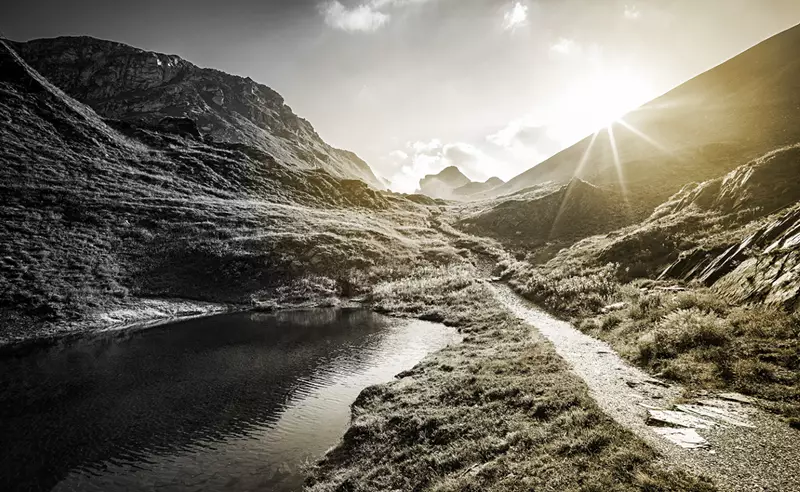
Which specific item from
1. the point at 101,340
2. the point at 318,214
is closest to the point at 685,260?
the point at 101,340

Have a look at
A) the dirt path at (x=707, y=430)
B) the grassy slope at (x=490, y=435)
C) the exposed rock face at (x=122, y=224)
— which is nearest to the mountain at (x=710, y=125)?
the grassy slope at (x=490, y=435)

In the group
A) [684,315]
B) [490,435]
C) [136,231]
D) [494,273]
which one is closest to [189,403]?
[490,435]

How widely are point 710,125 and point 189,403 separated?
141m

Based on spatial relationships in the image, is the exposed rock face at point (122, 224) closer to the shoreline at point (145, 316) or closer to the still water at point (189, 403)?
the shoreline at point (145, 316)

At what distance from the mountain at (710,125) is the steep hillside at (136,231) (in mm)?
56812

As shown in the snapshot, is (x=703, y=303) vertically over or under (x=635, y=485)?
over

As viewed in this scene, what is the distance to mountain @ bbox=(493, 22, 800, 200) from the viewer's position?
7988 centimetres

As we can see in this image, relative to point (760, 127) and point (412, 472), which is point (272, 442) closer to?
point (412, 472)

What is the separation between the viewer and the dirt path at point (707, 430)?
820cm

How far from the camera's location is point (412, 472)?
43.4 feet

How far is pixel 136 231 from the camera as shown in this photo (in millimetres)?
64062

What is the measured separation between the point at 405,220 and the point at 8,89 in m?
106

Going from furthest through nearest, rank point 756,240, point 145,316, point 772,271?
point 145,316, point 756,240, point 772,271

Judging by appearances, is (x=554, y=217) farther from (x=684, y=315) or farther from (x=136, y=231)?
(x=136, y=231)
